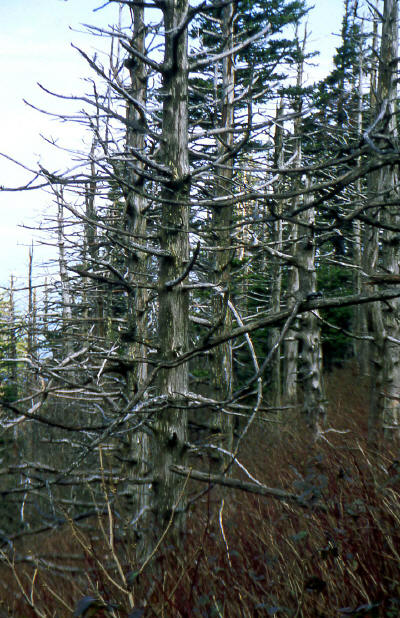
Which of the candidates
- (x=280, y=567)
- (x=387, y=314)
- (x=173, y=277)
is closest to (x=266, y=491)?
(x=280, y=567)

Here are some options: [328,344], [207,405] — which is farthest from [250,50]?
[207,405]

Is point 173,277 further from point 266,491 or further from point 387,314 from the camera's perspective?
point 387,314

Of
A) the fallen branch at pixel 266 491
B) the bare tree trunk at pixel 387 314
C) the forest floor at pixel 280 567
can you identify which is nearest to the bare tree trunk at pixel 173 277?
the forest floor at pixel 280 567

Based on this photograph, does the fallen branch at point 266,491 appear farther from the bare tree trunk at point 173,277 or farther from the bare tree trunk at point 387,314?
the bare tree trunk at point 387,314

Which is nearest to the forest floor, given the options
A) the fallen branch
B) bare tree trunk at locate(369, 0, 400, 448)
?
the fallen branch

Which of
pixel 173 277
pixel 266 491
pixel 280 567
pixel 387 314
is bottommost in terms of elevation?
pixel 280 567

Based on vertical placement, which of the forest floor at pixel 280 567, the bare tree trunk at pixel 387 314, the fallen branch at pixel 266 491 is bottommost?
the forest floor at pixel 280 567

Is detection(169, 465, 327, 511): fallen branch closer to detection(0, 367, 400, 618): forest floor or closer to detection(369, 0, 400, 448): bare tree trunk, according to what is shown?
detection(0, 367, 400, 618): forest floor

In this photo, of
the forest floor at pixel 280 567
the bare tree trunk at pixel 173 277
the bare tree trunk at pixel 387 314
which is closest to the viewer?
the forest floor at pixel 280 567

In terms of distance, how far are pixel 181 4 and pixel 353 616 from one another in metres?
5.04

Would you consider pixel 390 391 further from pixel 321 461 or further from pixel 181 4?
pixel 181 4

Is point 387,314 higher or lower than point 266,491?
higher

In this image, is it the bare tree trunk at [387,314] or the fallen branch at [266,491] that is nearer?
the fallen branch at [266,491]

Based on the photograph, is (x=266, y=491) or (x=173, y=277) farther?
(x=173, y=277)
